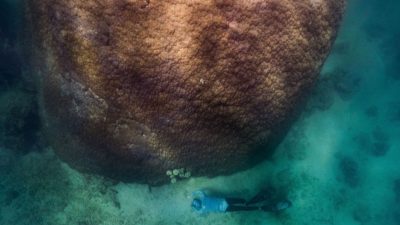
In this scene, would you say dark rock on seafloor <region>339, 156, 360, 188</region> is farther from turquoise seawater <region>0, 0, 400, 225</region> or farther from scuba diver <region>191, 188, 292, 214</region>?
scuba diver <region>191, 188, 292, 214</region>

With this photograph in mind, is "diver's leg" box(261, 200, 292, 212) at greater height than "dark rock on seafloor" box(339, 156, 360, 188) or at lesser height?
lesser

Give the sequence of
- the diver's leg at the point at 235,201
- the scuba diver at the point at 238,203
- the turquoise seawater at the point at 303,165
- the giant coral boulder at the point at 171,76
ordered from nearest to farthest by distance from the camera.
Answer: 1. the giant coral boulder at the point at 171,76
2. the turquoise seawater at the point at 303,165
3. the scuba diver at the point at 238,203
4. the diver's leg at the point at 235,201

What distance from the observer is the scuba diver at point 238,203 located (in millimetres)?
5035

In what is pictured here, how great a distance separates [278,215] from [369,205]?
7.14 ft

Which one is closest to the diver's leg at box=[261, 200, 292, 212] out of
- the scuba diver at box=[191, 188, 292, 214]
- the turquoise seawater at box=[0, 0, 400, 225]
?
the scuba diver at box=[191, 188, 292, 214]

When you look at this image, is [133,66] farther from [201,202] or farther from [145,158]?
[201,202]

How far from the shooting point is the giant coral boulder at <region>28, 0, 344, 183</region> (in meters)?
3.44

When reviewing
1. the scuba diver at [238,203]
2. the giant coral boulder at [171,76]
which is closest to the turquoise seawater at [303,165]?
the scuba diver at [238,203]

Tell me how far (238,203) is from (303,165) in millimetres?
1616

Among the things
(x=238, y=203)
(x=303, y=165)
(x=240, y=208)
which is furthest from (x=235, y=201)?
(x=303, y=165)

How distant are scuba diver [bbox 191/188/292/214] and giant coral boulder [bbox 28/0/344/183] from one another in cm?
52

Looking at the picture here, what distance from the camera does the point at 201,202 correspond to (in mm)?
4980

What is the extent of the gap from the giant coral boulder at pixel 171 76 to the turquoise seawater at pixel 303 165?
19.9 inches

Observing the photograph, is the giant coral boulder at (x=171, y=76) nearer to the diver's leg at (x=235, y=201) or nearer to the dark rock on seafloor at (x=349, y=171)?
the diver's leg at (x=235, y=201)
